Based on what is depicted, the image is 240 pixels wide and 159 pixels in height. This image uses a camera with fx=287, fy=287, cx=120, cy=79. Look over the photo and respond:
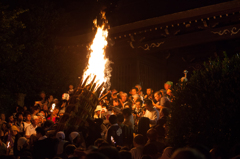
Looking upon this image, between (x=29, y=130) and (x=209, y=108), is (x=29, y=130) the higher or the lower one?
the lower one

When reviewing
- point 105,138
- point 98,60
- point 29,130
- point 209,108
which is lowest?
point 105,138

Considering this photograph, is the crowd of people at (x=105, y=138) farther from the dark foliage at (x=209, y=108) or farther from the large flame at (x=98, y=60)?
the large flame at (x=98, y=60)

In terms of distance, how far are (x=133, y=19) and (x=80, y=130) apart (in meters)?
10.0

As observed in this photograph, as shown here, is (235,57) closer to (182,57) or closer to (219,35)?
(219,35)

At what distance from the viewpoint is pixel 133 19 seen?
54.1 ft

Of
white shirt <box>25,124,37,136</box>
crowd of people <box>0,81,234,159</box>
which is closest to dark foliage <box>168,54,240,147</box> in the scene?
crowd of people <box>0,81,234,159</box>

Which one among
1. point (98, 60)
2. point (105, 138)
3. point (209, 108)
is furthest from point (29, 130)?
point (209, 108)

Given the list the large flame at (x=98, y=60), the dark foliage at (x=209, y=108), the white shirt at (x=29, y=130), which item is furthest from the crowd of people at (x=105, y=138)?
the large flame at (x=98, y=60)

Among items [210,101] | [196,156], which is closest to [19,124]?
[210,101]

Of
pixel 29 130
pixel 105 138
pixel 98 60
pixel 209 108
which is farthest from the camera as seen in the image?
pixel 98 60

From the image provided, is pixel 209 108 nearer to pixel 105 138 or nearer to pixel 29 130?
pixel 105 138

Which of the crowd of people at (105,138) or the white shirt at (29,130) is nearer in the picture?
the crowd of people at (105,138)

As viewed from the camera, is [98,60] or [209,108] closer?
[209,108]

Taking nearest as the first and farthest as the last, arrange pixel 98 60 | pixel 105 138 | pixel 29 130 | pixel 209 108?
Answer: pixel 209 108, pixel 105 138, pixel 29 130, pixel 98 60
